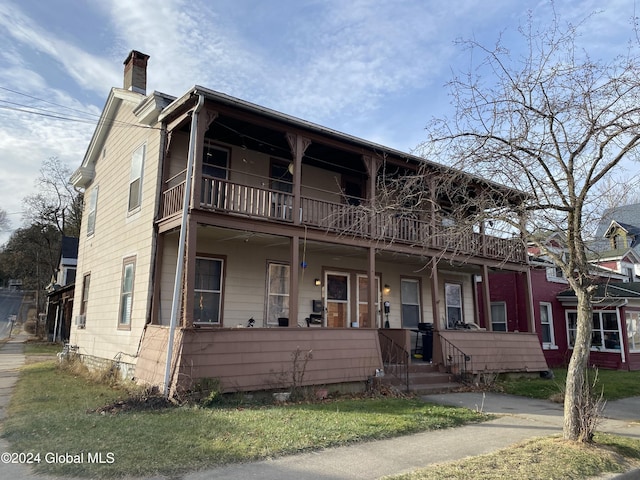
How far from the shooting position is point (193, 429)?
20.6ft

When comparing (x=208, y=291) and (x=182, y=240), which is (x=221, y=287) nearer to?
(x=208, y=291)

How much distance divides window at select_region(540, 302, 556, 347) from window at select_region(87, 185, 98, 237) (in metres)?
18.6

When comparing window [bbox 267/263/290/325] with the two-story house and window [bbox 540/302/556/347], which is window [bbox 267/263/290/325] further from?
window [bbox 540/302/556/347]

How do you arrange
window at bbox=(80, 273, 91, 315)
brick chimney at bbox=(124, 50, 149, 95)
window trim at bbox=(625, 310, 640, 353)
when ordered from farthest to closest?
window trim at bbox=(625, 310, 640, 353), window at bbox=(80, 273, 91, 315), brick chimney at bbox=(124, 50, 149, 95)

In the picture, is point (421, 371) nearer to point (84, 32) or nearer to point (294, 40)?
point (294, 40)

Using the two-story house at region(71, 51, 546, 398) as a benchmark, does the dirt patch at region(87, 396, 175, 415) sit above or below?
below

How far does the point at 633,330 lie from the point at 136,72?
22773 millimetres

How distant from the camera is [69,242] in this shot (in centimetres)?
3769

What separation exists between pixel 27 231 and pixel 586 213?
49335 mm

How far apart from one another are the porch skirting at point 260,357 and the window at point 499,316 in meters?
11.6

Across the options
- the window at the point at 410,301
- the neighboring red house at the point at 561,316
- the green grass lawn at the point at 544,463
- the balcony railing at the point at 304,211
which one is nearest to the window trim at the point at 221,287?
the balcony railing at the point at 304,211

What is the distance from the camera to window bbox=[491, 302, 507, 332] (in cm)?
2017

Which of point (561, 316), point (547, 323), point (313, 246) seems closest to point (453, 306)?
point (547, 323)

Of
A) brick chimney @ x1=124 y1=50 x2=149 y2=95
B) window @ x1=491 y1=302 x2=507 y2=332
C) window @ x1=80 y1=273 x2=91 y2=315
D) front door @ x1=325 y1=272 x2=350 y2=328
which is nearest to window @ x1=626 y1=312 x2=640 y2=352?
window @ x1=491 y1=302 x2=507 y2=332
